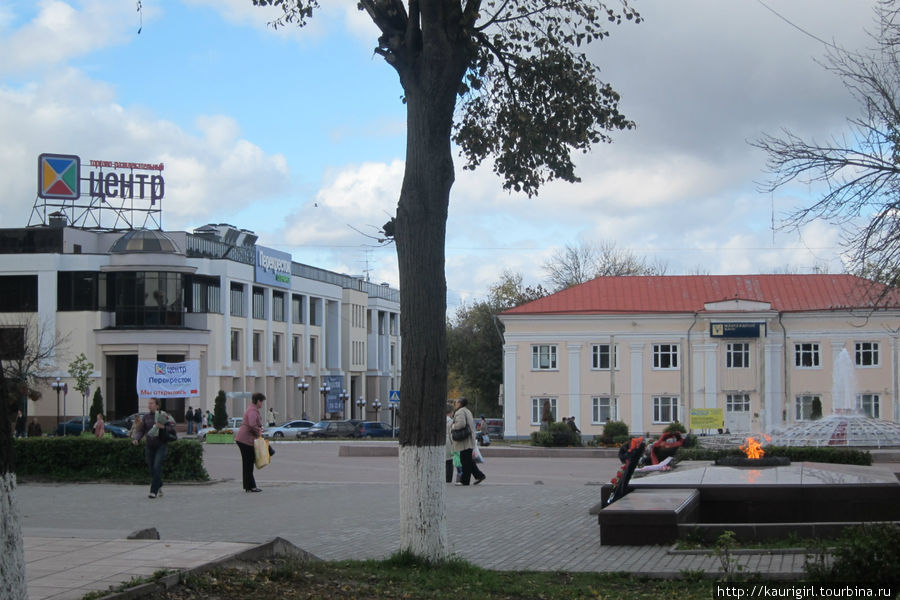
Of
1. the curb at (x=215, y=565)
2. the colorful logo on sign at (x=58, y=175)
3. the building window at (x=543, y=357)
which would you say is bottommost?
the curb at (x=215, y=565)

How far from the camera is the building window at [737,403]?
5231 cm

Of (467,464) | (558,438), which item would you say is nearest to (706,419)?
(558,438)

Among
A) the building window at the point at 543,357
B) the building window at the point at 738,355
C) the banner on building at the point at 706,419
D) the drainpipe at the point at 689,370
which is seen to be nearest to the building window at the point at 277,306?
the building window at the point at 543,357

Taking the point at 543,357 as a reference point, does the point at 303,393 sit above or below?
below

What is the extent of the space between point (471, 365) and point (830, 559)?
65.2m

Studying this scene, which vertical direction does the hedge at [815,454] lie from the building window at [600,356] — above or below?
below

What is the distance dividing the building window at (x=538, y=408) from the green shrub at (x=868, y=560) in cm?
4585

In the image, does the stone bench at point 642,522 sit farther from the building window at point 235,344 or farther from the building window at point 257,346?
the building window at point 257,346

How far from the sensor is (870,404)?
51.5m

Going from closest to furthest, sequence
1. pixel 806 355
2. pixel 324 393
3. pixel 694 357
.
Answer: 1. pixel 806 355
2. pixel 694 357
3. pixel 324 393

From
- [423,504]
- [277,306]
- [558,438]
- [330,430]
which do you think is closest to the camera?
[423,504]

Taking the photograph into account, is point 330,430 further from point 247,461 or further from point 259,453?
point 259,453

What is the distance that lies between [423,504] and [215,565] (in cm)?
190

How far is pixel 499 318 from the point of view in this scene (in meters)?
53.8
